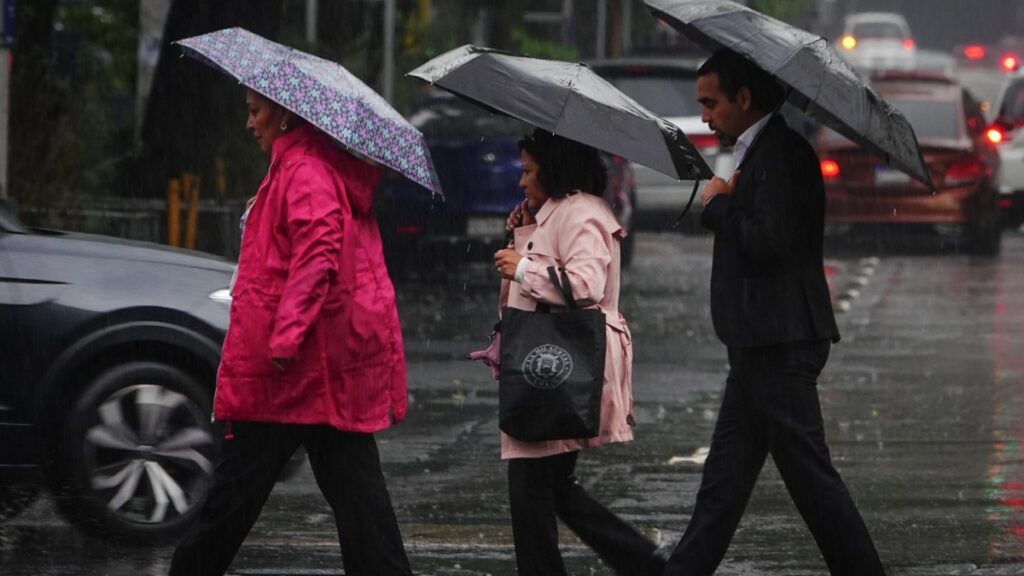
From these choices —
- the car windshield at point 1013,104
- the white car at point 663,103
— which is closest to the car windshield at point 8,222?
the white car at point 663,103

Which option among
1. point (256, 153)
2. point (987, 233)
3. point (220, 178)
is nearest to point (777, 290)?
point (220, 178)

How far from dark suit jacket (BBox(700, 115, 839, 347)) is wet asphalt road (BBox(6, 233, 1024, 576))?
1512 mm

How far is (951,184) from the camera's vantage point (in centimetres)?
1991

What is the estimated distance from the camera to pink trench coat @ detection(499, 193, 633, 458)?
230 inches

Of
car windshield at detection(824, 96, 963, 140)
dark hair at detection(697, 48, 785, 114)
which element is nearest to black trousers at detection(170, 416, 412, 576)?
dark hair at detection(697, 48, 785, 114)

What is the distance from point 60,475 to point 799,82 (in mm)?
3291

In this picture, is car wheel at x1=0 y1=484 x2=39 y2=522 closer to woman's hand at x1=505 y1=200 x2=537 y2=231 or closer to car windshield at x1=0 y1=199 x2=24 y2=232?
car windshield at x1=0 y1=199 x2=24 y2=232

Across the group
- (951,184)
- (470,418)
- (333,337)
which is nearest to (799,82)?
(333,337)

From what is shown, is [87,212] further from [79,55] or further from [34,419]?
[34,419]

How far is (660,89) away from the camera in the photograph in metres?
21.0

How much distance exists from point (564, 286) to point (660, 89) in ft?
50.5

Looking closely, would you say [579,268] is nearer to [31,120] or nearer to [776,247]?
[776,247]

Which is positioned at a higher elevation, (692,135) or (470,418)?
(692,135)

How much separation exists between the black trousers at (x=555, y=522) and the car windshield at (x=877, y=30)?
186ft
